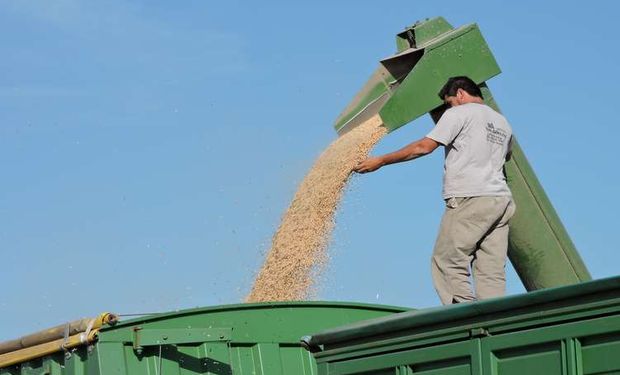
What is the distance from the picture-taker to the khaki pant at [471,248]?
6.47m

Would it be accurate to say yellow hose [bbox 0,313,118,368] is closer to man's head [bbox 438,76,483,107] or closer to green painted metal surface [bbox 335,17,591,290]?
green painted metal surface [bbox 335,17,591,290]

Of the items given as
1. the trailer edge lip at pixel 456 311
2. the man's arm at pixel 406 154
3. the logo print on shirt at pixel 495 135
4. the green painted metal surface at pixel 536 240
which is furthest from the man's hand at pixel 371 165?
the trailer edge lip at pixel 456 311

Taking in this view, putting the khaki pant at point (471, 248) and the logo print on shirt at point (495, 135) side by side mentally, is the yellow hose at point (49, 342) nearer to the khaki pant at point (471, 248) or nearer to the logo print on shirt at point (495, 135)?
the khaki pant at point (471, 248)

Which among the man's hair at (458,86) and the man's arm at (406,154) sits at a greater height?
the man's hair at (458,86)

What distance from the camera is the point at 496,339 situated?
15.5ft

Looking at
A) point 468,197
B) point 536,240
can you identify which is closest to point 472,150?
point 468,197

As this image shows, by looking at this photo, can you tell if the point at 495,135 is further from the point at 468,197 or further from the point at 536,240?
the point at 536,240

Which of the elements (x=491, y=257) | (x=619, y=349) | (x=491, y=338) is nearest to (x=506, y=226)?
(x=491, y=257)

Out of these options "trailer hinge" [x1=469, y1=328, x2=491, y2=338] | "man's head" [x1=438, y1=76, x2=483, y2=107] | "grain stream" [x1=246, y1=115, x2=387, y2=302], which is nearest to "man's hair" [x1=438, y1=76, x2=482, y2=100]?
"man's head" [x1=438, y1=76, x2=483, y2=107]

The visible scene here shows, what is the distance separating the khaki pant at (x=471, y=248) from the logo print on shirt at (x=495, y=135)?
1.04 ft

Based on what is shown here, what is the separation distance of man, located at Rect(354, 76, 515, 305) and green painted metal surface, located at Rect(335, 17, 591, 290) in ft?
0.54

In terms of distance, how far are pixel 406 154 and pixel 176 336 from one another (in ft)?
5.07

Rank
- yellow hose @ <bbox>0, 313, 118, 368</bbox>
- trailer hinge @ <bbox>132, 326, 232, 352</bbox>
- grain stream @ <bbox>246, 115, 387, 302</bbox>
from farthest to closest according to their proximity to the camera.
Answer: grain stream @ <bbox>246, 115, 387, 302</bbox> → trailer hinge @ <bbox>132, 326, 232, 352</bbox> → yellow hose @ <bbox>0, 313, 118, 368</bbox>

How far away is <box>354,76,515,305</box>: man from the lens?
6496mm
